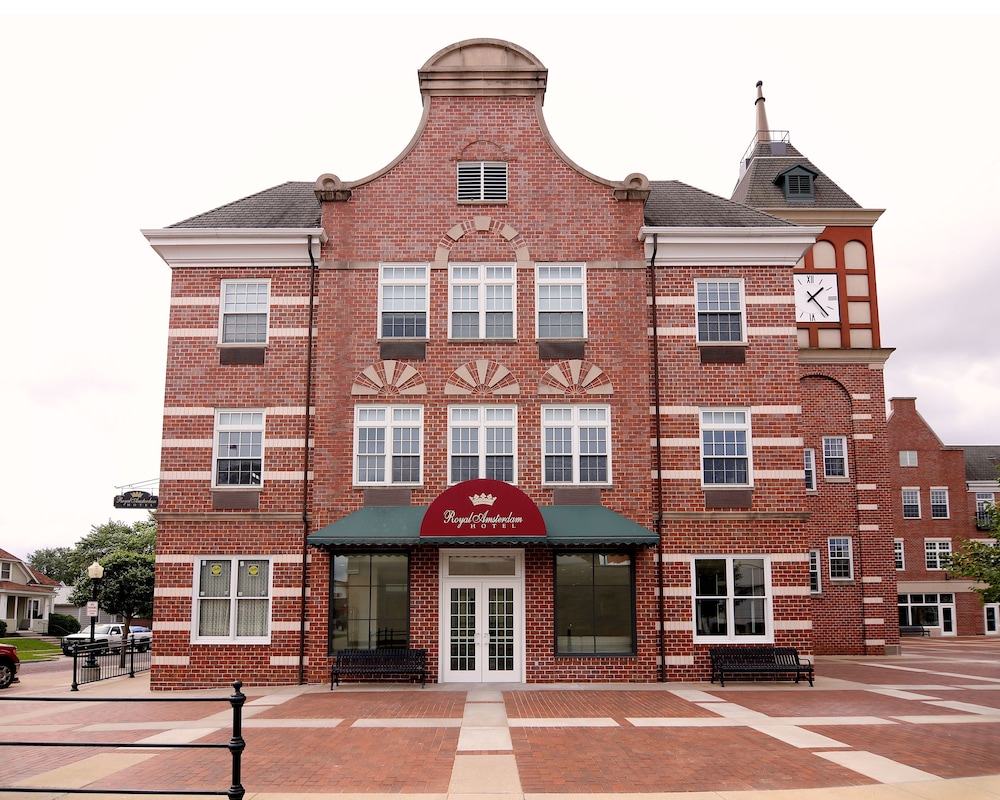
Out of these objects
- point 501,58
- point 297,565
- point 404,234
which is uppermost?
point 501,58

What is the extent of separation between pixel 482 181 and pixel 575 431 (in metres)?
7.00

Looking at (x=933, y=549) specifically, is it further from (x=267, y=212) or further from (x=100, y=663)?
(x=100, y=663)

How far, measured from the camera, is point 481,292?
2209 cm

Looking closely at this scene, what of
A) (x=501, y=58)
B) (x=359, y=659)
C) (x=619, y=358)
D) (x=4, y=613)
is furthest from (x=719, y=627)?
(x=4, y=613)

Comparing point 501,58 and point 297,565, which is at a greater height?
point 501,58

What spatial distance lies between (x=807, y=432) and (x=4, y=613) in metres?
57.4

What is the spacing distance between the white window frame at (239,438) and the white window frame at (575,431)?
23.1 feet

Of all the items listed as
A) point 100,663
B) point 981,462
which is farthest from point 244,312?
point 981,462

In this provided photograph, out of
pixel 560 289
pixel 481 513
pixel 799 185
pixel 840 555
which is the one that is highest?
pixel 799 185

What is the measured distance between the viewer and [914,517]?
51281 millimetres

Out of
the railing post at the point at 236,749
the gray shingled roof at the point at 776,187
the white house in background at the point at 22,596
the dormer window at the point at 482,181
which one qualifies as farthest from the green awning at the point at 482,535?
the white house in background at the point at 22,596

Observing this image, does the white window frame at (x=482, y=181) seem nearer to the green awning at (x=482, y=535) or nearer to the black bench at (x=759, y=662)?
the green awning at (x=482, y=535)

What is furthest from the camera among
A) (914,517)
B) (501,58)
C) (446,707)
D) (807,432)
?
(914,517)

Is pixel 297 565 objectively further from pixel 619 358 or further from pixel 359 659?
pixel 619 358
